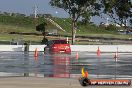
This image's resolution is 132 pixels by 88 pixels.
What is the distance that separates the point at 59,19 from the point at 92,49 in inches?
4709

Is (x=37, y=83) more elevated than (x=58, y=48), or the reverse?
(x=37, y=83)

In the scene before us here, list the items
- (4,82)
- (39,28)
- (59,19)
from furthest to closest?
(59,19), (39,28), (4,82)

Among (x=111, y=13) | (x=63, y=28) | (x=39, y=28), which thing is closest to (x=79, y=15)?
(x=111, y=13)

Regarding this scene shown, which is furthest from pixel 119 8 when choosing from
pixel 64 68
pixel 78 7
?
pixel 64 68

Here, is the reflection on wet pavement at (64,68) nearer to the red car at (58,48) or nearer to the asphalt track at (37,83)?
the asphalt track at (37,83)

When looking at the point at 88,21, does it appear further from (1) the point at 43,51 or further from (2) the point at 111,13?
(1) the point at 43,51

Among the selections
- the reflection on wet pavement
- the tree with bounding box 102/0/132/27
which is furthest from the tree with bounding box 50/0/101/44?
the reflection on wet pavement

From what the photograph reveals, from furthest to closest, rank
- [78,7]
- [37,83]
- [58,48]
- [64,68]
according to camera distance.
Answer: [78,7] → [58,48] → [64,68] → [37,83]

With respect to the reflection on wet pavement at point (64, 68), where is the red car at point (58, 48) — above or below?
below

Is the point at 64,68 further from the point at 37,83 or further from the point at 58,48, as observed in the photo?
the point at 58,48

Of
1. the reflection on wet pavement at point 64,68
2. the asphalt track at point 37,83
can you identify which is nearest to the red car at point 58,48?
the reflection on wet pavement at point 64,68

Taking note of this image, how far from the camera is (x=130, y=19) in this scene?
75.4 metres

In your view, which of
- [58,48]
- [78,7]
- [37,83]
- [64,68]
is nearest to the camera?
[37,83]

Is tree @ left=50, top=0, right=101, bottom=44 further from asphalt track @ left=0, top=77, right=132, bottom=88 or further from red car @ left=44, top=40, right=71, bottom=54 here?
asphalt track @ left=0, top=77, right=132, bottom=88
